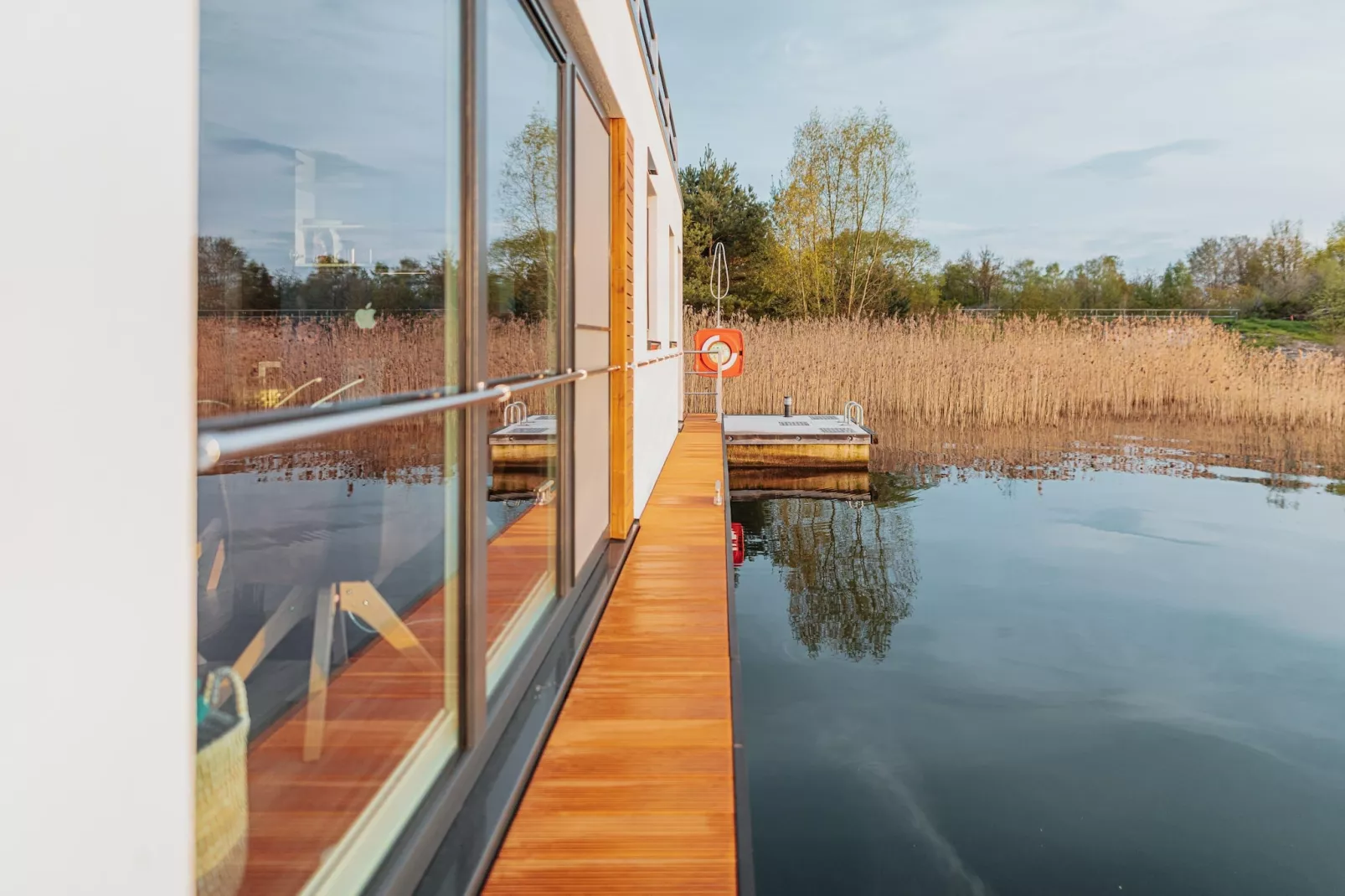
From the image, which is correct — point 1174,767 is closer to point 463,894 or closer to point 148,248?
point 463,894

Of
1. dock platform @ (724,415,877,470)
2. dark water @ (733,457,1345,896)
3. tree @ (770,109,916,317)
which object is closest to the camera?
dark water @ (733,457,1345,896)

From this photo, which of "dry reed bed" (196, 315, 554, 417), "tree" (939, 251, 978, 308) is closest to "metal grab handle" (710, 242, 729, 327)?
"dry reed bed" (196, 315, 554, 417)

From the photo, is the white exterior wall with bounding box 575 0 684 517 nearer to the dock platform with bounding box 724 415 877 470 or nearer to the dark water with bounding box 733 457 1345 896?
the dark water with bounding box 733 457 1345 896

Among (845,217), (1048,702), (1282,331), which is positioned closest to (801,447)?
(1048,702)

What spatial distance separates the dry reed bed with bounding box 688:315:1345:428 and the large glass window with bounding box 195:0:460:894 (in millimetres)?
11644

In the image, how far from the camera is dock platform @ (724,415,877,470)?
10.0 m

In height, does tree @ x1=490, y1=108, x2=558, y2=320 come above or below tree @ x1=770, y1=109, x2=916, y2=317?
below

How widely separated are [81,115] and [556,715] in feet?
7.07

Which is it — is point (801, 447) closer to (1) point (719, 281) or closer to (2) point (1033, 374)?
(1) point (719, 281)

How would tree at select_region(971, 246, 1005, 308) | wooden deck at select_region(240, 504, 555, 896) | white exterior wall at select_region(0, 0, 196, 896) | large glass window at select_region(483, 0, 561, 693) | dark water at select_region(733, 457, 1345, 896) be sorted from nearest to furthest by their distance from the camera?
1. white exterior wall at select_region(0, 0, 196, 896)
2. wooden deck at select_region(240, 504, 555, 896)
3. large glass window at select_region(483, 0, 561, 693)
4. dark water at select_region(733, 457, 1345, 896)
5. tree at select_region(971, 246, 1005, 308)

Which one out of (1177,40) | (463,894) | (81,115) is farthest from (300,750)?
(1177,40)

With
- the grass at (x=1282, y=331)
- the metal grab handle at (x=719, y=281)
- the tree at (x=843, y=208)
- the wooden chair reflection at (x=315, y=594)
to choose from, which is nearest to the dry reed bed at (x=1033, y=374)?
the metal grab handle at (x=719, y=281)

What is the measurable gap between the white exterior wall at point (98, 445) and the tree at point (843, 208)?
2331 centimetres

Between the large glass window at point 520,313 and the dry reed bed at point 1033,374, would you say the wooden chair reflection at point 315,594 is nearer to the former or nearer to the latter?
the large glass window at point 520,313
